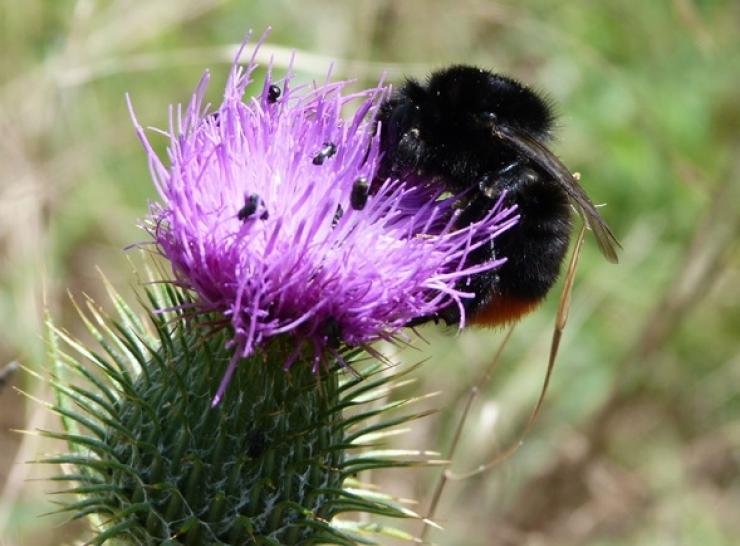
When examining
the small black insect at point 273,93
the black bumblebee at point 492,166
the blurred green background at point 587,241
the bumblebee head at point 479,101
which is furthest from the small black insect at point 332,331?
the blurred green background at point 587,241

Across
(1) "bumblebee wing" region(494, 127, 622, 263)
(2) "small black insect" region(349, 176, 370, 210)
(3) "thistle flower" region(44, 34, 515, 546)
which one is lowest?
(3) "thistle flower" region(44, 34, 515, 546)

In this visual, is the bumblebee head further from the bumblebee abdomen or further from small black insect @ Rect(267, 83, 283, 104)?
small black insect @ Rect(267, 83, 283, 104)

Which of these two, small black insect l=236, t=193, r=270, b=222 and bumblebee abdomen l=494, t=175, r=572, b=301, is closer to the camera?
small black insect l=236, t=193, r=270, b=222

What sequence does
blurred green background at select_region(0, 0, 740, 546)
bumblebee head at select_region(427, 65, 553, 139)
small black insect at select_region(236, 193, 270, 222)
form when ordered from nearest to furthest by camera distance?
1. small black insect at select_region(236, 193, 270, 222)
2. bumblebee head at select_region(427, 65, 553, 139)
3. blurred green background at select_region(0, 0, 740, 546)

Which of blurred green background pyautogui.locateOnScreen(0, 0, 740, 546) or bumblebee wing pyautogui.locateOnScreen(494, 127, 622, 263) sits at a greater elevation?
blurred green background pyautogui.locateOnScreen(0, 0, 740, 546)

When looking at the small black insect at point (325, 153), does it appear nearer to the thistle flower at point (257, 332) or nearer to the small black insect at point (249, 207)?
the thistle flower at point (257, 332)

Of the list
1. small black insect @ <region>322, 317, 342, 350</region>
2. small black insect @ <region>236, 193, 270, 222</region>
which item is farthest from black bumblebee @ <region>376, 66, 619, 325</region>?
small black insect @ <region>236, 193, 270, 222</region>

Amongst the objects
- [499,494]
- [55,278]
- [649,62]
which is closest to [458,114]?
[499,494]
